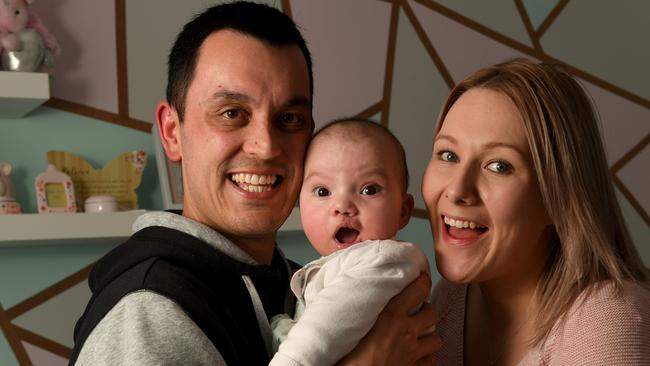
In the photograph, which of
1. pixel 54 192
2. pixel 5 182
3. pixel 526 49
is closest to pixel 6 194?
pixel 5 182

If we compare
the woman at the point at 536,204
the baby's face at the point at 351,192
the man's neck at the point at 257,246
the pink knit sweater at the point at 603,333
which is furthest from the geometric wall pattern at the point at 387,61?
the pink knit sweater at the point at 603,333

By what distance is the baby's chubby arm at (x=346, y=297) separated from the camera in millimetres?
1423

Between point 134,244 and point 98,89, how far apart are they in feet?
4.93

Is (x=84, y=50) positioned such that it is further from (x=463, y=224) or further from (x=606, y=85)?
→ (x=606, y=85)

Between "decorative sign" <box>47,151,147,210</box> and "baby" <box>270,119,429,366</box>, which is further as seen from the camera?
"decorative sign" <box>47,151,147,210</box>

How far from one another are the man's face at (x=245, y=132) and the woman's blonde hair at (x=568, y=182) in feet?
1.46

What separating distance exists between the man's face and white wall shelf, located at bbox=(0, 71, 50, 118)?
1000 millimetres

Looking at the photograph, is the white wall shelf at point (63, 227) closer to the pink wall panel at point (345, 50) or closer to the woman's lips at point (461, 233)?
the pink wall panel at point (345, 50)

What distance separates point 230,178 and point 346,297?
47cm

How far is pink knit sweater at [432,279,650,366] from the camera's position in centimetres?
155

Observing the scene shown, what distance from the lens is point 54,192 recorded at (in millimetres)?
2803

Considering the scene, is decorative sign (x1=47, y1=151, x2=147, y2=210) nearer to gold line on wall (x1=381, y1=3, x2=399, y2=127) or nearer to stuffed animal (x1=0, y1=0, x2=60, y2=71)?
stuffed animal (x1=0, y1=0, x2=60, y2=71)

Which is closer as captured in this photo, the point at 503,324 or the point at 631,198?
the point at 503,324

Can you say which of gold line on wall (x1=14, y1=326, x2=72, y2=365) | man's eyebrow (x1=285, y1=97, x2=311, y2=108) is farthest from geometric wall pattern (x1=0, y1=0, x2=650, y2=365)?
man's eyebrow (x1=285, y1=97, x2=311, y2=108)
